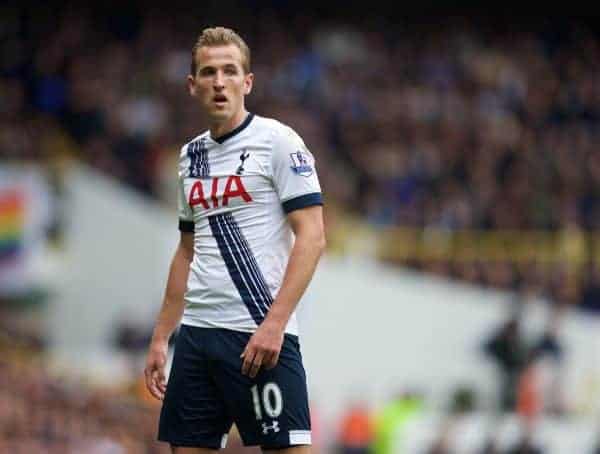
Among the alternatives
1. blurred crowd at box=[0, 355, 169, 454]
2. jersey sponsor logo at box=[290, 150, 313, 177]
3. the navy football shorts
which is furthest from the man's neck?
blurred crowd at box=[0, 355, 169, 454]

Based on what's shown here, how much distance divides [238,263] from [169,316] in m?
0.52

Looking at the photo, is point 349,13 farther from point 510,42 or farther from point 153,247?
point 153,247

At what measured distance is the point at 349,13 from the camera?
25.7 meters

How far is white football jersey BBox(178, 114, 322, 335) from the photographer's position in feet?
21.2

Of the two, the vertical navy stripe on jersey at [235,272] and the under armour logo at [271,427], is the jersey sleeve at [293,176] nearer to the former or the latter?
the vertical navy stripe on jersey at [235,272]

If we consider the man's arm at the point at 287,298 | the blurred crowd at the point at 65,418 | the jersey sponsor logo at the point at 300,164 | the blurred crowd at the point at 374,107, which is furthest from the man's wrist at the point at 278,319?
the blurred crowd at the point at 374,107

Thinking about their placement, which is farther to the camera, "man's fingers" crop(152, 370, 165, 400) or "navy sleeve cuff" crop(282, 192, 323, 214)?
"man's fingers" crop(152, 370, 165, 400)

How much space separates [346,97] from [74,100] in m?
3.51

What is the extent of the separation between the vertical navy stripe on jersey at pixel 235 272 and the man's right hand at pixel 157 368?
50 centimetres

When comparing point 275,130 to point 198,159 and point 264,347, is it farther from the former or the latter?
point 264,347

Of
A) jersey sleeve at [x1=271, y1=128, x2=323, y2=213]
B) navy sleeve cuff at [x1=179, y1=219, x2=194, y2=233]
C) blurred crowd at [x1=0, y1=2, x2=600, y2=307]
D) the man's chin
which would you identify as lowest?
blurred crowd at [x1=0, y1=2, x2=600, y2=307]

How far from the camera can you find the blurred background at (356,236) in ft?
61.5

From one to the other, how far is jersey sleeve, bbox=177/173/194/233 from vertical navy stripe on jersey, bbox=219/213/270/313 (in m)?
0.27

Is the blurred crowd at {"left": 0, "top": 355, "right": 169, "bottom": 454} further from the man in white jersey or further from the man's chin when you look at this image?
the man's chin
